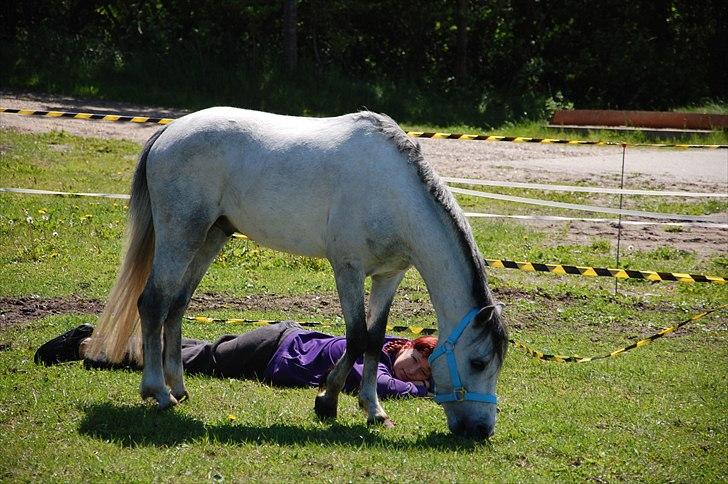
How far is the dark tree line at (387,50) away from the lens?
2378 cm

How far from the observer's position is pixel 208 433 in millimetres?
6191

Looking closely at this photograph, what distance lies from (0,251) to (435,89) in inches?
660

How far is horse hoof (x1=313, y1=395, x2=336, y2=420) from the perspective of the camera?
6602mm

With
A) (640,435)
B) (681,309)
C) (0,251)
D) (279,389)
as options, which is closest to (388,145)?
(279,389)

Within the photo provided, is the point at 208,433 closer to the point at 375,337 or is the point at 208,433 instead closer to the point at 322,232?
the point at 375,337

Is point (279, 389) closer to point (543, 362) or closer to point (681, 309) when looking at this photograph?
point (543, 362)

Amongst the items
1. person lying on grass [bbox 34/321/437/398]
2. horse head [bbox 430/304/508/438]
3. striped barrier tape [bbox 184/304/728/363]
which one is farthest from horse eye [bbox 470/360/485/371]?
striped barrier tape [bbox 184/304/728/363]

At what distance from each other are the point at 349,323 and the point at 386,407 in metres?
0.85

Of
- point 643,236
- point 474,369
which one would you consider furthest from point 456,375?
point 643,236

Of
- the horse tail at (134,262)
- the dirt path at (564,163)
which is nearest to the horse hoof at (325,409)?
the horse tail at (134,262)

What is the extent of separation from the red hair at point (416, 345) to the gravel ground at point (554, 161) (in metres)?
6.41

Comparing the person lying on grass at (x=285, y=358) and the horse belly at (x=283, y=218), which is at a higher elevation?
the horse belly at (x=283, y=218)

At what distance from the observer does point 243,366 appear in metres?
7.49

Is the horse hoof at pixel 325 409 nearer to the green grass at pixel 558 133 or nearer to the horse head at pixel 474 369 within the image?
the horse head at pixel 474 369
